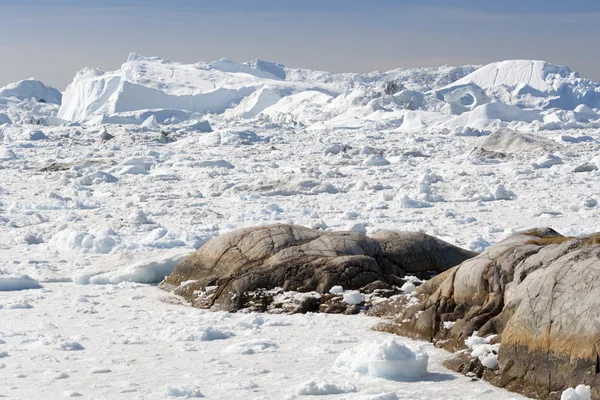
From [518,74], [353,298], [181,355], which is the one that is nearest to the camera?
[181,355]

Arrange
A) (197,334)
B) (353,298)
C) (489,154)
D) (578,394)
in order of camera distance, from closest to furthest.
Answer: (578,394) → (197,334) → (353,298) → (489,154)

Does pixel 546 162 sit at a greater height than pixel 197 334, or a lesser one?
greater

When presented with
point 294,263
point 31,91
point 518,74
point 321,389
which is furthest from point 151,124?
point 31,91

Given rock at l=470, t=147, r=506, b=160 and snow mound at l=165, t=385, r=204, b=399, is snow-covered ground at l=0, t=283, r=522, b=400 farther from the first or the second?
rock at l=470, t=147, r=506, b=160

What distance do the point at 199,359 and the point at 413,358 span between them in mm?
1533

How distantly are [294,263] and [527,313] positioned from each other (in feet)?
9.44

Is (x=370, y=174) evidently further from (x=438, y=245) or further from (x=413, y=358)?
(x=413, y=358)

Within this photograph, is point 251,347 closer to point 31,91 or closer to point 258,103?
point 258,103

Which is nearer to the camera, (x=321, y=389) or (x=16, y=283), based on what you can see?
(x=321, y=389)

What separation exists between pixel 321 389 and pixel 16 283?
15.3 feet

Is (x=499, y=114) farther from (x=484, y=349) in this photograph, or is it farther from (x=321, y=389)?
(x=321, y=389)

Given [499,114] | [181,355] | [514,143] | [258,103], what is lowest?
[181,355]

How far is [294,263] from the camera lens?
23.1 feet

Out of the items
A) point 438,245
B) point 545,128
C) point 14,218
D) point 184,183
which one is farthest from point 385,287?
point 545,128
